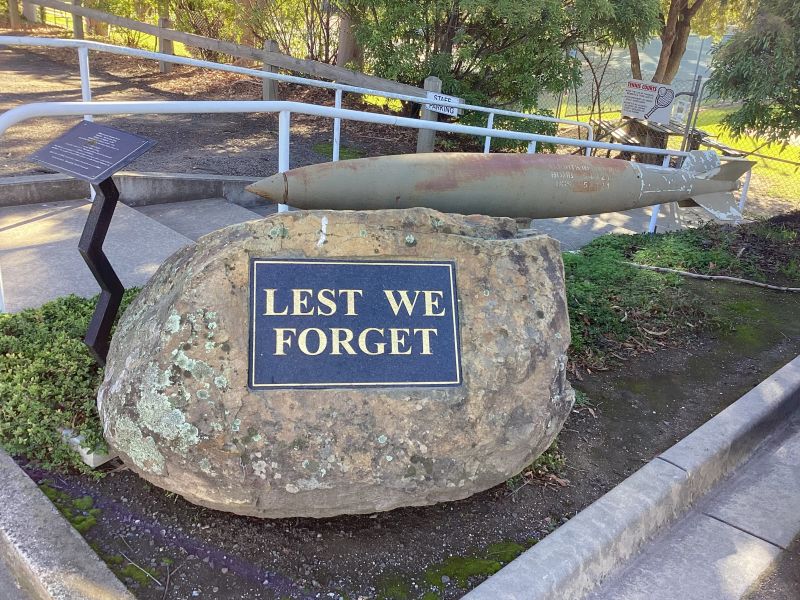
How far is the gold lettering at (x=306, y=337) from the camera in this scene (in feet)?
8.47

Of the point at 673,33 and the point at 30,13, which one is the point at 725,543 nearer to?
the point at 673,33

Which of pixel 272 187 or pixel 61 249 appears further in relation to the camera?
pixel 61 249

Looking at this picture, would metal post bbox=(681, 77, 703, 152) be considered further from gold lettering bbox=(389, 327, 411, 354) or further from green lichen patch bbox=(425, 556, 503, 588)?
green lichen patch bbox=(425, 556, 503, 588)

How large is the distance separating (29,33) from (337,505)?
18.3 meters

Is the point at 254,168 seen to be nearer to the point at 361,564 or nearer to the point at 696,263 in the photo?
the point at 696,263

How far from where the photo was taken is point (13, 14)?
16.6 m

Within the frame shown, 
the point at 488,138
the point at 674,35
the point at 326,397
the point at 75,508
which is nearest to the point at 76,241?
the point at 75,508

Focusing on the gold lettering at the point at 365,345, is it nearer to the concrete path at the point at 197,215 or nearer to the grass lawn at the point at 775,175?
the concrete path at the point at 197,215

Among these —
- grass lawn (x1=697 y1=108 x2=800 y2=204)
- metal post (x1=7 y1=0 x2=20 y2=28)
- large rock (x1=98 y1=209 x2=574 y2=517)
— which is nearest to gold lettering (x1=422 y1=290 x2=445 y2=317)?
large rock (x1=98 y1=209 x2=574 y2=517)

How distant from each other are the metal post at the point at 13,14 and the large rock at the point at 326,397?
58.1 ft

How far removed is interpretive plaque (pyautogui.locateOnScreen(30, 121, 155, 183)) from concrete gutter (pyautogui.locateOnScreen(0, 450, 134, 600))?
1340mm

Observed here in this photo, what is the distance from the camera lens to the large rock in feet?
7.90

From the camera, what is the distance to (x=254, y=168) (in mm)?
7277

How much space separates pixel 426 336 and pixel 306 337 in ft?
1.68
